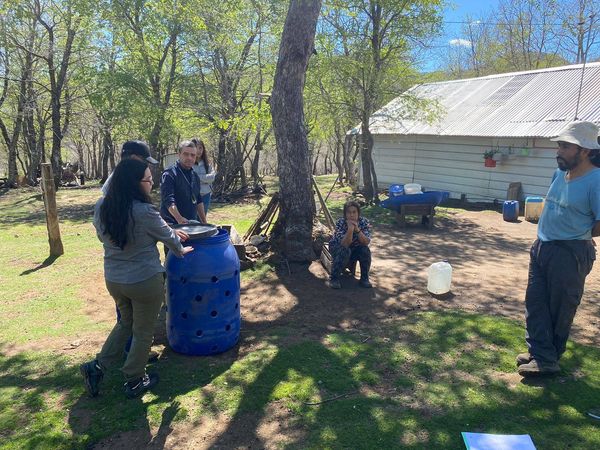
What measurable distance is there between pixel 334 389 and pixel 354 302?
2.08 metres

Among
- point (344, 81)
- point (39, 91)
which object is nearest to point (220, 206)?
point (344, 81)

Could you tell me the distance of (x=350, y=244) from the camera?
5.96m

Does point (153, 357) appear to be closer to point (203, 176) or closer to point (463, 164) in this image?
point (203, 176)

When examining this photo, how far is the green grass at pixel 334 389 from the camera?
3.02 metres

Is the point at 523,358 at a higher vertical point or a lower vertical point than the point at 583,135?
lower

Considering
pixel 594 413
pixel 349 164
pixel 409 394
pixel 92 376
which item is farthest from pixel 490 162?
pixel 92 376

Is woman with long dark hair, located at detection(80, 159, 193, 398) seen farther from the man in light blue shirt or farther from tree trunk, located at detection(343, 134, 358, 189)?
tree trunk, located at detection(343, 134, 358, 189)

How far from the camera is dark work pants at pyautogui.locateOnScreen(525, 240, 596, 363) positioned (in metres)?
3.52

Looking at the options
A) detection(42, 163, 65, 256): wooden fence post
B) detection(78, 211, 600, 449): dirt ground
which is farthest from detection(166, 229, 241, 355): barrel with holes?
detection(42, 163, 65, 256): wooden fence post

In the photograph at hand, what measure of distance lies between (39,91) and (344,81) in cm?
1654

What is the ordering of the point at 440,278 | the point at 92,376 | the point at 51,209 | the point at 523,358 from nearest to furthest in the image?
1. the point at 92,376
2. the point at 523,358
3. the point at 440,278
4. the point at 51,209

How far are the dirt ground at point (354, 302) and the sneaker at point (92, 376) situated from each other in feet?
1.91

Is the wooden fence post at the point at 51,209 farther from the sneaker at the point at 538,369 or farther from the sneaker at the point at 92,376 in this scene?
the sneaker at the point at 538,369

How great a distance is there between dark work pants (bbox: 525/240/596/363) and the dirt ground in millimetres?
1023
